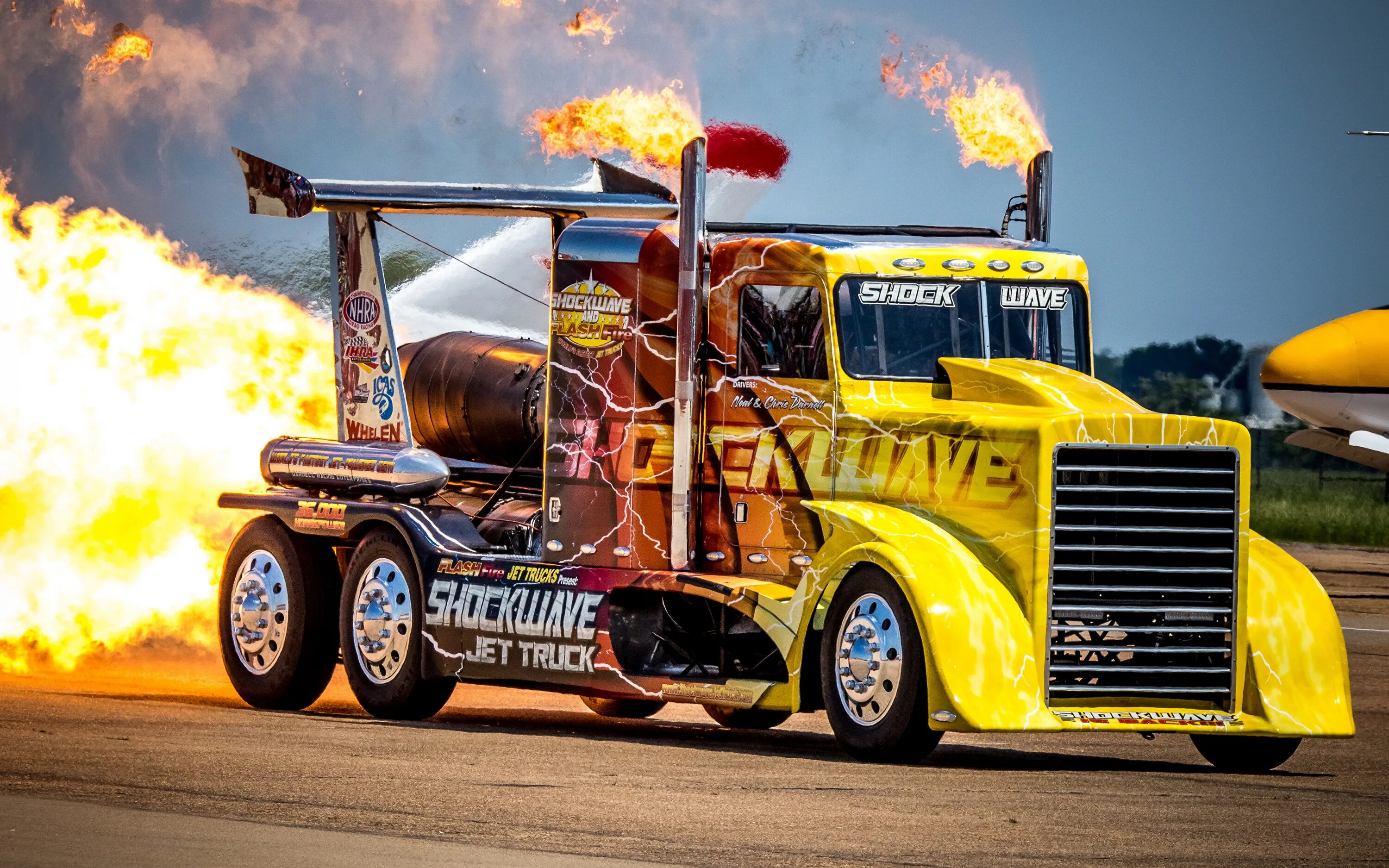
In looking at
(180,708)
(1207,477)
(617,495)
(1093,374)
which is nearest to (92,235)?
(180,708)

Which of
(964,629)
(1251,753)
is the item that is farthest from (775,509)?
(1251,753)

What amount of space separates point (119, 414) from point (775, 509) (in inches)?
364

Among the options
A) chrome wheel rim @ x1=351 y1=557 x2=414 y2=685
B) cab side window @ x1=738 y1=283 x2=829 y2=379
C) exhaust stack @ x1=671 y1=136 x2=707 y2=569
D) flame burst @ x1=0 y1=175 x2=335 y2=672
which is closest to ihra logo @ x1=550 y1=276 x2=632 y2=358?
exhaust stack @ x1=671 y1=136 x2=707 y2=569

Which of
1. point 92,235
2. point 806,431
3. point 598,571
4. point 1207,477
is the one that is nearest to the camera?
point 1207,477

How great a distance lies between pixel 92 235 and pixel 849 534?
36.1ft

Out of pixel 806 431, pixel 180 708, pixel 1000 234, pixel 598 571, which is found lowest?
pixel 180 708

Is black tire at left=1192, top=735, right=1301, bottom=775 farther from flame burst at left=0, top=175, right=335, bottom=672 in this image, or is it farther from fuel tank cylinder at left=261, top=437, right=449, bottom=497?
flame burst at left=0, top=175, right=335, bottom=672

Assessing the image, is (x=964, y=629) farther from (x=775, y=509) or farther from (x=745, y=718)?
(x=745, y=718)

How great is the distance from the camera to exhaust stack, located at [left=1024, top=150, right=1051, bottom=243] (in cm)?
1675

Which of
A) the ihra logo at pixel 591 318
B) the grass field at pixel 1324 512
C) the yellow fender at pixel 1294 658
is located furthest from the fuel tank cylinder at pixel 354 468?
the grass field at pixel 1324 512

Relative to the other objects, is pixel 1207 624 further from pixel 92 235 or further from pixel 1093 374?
pixel 92 235

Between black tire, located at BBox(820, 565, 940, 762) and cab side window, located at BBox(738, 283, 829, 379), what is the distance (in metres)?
1.74

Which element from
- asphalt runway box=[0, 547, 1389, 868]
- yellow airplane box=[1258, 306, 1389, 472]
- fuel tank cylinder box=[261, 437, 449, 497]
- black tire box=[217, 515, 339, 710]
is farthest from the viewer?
yellow airplane box=[1258, 306, 1389, 472]

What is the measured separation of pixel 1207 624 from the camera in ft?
45.3
